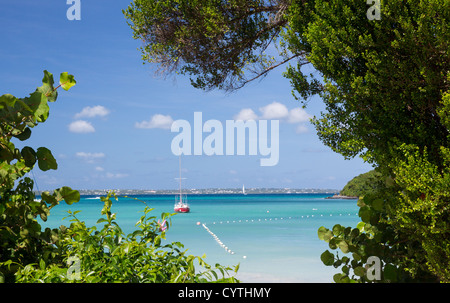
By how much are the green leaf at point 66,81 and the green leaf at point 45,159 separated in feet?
1.43

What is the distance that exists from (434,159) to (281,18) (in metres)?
4.63

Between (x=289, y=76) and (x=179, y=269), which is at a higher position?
(x=289, y=76)

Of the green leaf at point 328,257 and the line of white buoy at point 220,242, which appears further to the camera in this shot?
the line of white buoy at point 220,242

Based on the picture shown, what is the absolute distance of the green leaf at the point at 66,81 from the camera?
283 cm

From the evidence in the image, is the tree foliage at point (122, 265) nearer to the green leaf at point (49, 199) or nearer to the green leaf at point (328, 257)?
the green leaf at point (49, 199)

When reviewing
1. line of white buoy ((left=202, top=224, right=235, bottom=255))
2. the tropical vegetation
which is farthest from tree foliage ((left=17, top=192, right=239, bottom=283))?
line of white buoy ((left=202, top=224, right=235, bottom=255))

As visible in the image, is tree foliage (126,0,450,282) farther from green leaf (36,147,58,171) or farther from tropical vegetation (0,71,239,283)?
green leaf (36,147,58,171)

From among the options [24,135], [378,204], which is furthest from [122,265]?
[378,204]

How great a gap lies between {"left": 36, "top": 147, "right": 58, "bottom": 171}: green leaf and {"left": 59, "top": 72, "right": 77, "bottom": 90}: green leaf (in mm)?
435

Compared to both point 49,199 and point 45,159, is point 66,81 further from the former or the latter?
point 49,199

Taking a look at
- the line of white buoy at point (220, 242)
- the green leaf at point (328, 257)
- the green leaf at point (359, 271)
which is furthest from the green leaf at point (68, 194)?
the line of white buoy at point (220, 242)
